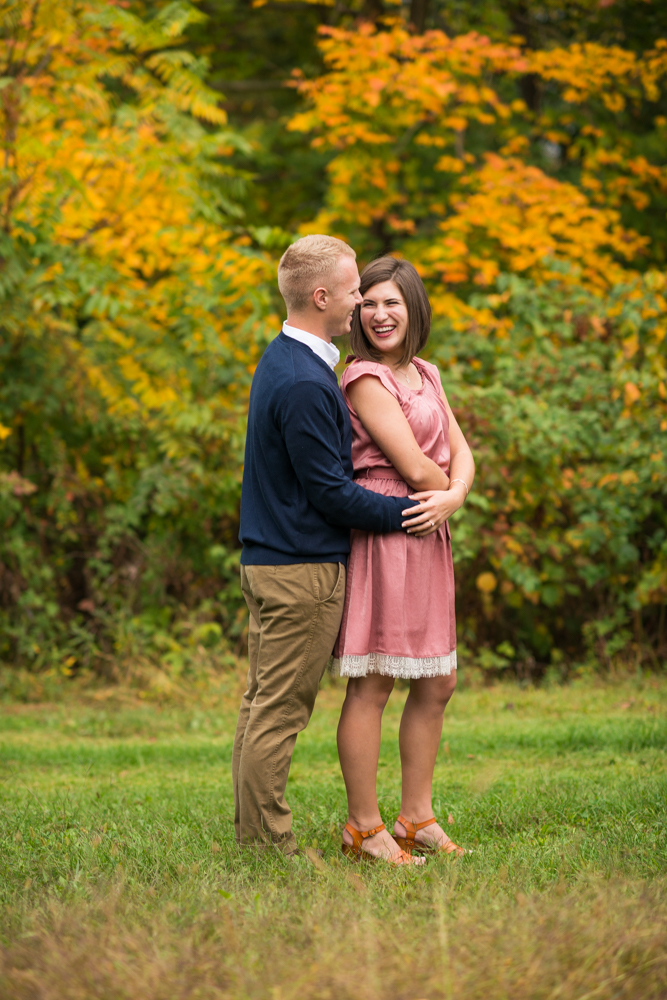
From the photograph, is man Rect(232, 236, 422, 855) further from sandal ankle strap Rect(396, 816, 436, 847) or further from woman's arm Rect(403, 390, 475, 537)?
sandal ankle strap Rect(396, 816, 436, 847)

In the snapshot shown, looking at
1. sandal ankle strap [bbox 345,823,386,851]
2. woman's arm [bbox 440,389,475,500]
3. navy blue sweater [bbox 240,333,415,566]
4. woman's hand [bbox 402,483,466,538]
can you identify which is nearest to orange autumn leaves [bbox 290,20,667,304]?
woman's arm [bbox 440,389,475,500]

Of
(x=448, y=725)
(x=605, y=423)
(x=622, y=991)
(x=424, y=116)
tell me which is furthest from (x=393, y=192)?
(x=622, y=991)

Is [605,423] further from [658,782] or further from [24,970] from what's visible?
[24,970]

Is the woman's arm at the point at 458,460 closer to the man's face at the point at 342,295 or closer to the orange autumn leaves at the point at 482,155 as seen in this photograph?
the man's face at the point at 342,295

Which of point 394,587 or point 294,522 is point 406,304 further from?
point 394,587

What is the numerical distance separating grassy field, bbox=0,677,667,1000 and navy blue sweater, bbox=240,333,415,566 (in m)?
1.00

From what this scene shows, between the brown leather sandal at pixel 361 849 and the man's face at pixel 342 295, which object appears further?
the brown leather sandal at pixel 361 849

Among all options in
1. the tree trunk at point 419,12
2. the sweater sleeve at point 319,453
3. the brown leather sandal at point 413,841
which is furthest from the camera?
the tree trunk at point 419,12

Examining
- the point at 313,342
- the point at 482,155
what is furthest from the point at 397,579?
the point at 482,155

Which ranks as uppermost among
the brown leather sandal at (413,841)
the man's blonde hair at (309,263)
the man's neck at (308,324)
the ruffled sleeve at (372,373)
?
the man's blonde hair at (309,263)

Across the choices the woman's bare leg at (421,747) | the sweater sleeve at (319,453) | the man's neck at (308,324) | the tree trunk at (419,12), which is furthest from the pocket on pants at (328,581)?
the tree trunk at (419,12)

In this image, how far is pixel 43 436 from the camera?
6.94m

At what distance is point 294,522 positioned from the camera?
2.90 meters

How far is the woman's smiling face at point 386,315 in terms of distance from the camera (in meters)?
3.10
